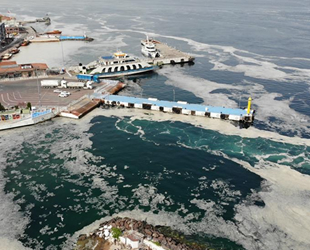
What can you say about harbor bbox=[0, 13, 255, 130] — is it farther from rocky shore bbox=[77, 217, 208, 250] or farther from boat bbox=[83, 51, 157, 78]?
rocky shore bbox=[77, 217, 208, 250]

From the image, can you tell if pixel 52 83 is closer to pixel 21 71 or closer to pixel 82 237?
pixel 21 71

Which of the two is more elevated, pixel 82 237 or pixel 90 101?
pixel 90 101

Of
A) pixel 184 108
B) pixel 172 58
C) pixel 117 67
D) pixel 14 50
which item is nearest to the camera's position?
pixel 184 108

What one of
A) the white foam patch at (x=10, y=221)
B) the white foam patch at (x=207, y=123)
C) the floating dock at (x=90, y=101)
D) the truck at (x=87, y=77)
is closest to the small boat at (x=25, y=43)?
the truck at (x=87, y=77)

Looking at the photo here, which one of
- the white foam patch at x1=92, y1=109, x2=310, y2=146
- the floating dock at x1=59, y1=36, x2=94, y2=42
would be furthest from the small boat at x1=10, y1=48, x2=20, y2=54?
the white foam patch at x1=92, y1=109, x2=310, y2=146

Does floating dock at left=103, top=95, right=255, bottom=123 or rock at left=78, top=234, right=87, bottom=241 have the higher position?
floating dock at left=103, top=95, right=255, bottom=123

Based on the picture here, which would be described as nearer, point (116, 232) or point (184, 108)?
point (116, 232)

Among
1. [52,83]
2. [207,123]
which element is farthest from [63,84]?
[207,123]

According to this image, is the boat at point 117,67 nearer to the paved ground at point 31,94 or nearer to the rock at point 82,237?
the paved ground at point 31,94
